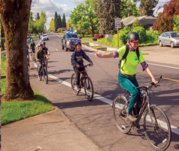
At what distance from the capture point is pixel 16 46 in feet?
20.3

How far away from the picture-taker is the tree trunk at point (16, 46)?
6047mm

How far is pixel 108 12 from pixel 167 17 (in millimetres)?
23368

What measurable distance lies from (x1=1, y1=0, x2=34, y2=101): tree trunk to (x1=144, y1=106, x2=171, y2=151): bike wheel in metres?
3.97

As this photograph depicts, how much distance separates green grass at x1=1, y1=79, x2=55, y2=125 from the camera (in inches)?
210

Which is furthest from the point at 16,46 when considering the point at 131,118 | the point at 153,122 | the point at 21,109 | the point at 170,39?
the point at 170,39

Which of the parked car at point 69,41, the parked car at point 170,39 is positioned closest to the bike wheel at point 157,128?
the parked car at point 170,39

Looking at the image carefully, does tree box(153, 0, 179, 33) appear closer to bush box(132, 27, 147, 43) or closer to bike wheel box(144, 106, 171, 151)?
bush box(132, 27, 147, 43)

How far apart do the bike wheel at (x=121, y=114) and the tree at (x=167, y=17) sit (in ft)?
85.0

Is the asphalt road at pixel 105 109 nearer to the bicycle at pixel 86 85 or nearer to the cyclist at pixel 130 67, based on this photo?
the bicycle at pixel 86 85

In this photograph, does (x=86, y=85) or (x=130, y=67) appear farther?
(x=86, y=85)

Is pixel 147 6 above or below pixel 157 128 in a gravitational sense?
above

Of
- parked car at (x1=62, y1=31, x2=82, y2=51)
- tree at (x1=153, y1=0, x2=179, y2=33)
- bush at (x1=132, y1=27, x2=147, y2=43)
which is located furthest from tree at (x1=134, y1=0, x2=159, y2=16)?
parked car at (x1=62, y1=31, x2=82, y2=51)

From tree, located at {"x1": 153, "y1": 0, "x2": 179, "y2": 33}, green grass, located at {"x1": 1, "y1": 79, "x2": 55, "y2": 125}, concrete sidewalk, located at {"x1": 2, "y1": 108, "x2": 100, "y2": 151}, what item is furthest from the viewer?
tree, located at {"x1": 153, "y1": 0, "x2": 179, "y2": 33}

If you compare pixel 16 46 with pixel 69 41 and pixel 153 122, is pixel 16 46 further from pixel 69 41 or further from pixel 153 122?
pixel 69 41
